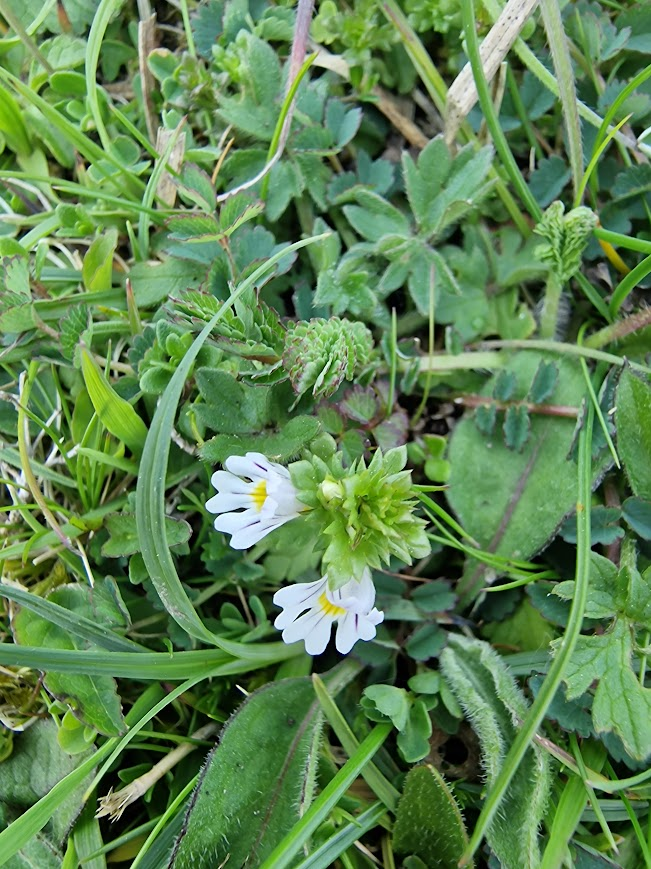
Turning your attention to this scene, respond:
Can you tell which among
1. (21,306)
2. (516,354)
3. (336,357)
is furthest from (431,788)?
(21,306)

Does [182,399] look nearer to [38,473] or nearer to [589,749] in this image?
[38,473]

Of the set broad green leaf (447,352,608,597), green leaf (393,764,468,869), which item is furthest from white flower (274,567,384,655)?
broad green leaf (447,352,608,597)

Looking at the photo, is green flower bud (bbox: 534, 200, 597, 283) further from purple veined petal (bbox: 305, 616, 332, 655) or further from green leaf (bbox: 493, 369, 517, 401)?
purple veined petal (bbox: 305, 616, 332, 655)

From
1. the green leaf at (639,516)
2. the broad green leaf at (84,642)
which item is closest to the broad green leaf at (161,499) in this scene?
the broad green leaf at (84,642)

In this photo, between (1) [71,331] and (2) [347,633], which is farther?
(1) [71,331]

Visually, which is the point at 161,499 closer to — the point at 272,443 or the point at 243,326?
the point at 272,443

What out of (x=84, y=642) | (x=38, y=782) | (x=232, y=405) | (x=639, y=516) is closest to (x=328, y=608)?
(x=232, y=405)
